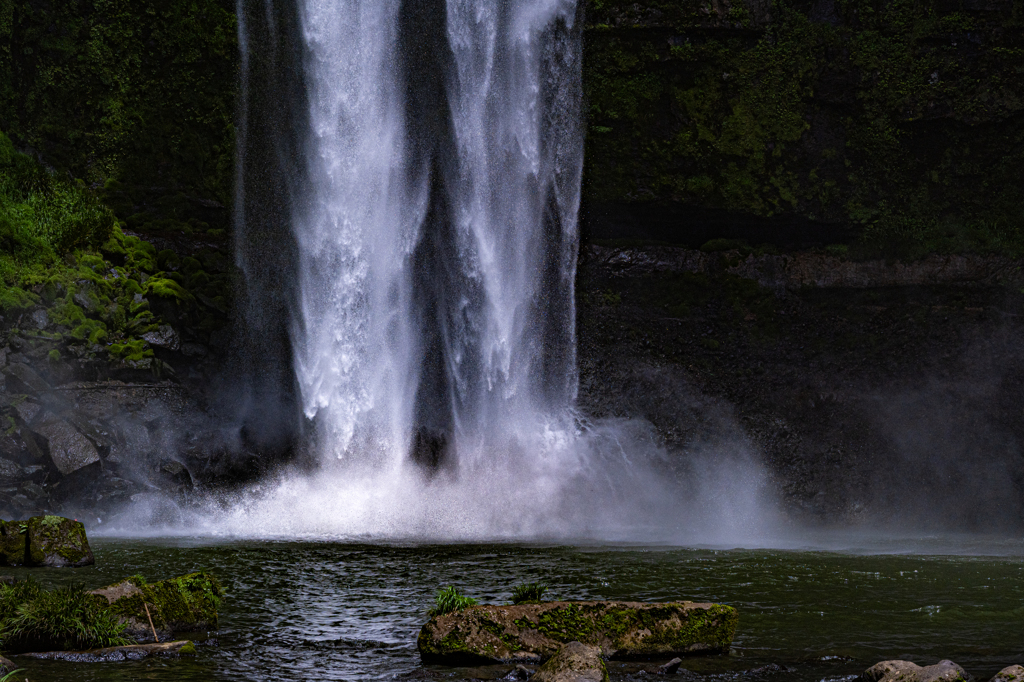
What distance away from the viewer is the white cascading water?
81.4ft

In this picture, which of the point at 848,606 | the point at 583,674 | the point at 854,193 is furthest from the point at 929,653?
the point at 854,193

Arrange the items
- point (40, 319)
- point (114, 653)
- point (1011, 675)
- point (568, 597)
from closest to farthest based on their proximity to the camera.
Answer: point (1011, 675) → point (114, 653) → point (568, 597) → point (40, 319)

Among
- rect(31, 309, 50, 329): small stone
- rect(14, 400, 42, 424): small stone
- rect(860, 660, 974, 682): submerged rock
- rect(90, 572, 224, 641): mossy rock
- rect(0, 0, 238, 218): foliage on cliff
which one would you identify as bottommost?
rect(860, 660, 974, 682): submerged rock

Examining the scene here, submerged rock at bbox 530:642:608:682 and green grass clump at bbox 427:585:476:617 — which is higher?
green grass clump at bbox 427:585:476:617

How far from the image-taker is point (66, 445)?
22.6 metres

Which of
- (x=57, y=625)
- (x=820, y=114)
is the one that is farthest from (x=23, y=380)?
(x=820, y=114)

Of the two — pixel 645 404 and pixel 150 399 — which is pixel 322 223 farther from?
pixel 645 404

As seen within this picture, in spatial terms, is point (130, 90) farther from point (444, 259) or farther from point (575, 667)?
point (575, 667)

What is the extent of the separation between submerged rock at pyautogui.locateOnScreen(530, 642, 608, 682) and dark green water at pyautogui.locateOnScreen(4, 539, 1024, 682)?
0.71m

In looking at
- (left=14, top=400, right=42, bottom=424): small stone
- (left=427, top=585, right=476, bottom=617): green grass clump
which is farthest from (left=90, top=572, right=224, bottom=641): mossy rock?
(left=14, top=400, right=42, bottom=424): small stone

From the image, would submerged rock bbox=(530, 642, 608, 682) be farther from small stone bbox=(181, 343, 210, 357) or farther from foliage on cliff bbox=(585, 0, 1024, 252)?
foliage on cliff bbox=(585, 0, 1024, 252)

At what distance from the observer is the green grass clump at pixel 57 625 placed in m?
7.94

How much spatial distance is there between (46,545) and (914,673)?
424 inches

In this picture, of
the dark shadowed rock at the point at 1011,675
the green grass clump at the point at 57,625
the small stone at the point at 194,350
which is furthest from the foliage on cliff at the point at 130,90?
the dark shadowed rock at the point at 1011,675
